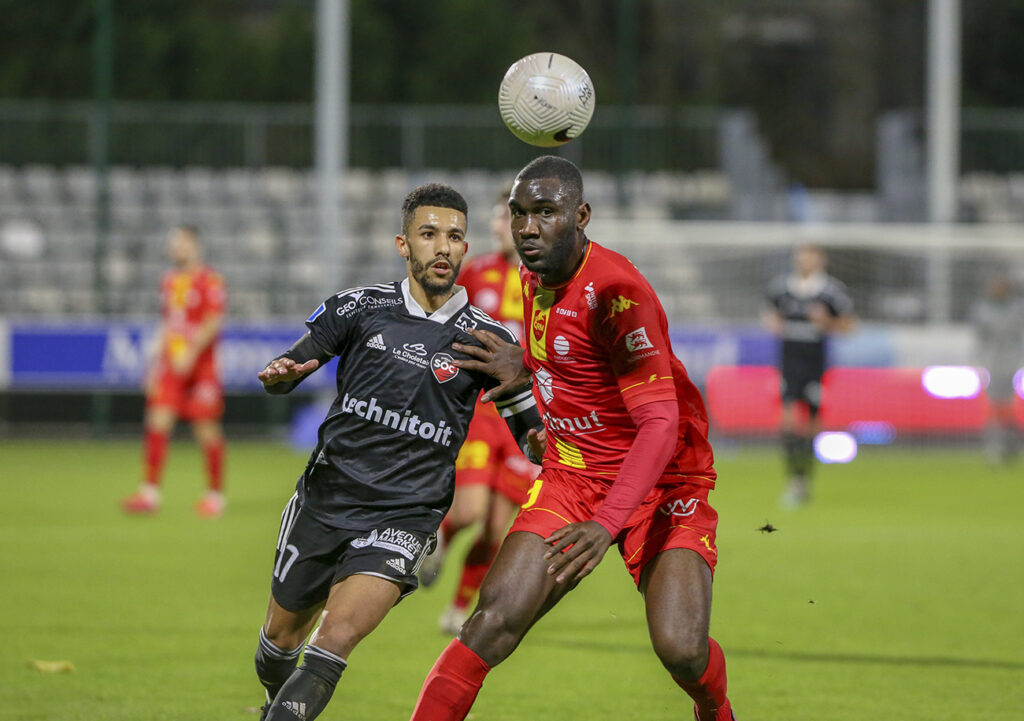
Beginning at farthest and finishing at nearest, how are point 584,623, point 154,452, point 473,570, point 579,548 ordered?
point 154,452 → point 584,623 → point 473,570 → point 579,548

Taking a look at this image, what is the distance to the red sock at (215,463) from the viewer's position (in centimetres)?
1307

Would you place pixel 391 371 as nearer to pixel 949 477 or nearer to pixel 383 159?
pixel 949 477

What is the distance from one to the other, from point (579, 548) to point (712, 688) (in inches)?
31.7

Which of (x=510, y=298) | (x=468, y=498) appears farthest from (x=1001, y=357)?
(x=468, y=498)

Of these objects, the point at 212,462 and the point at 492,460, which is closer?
the point at 492,460

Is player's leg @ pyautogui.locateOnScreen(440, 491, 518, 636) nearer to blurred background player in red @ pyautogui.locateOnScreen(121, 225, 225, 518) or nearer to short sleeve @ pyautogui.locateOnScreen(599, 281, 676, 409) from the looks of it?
short sleeve @ pyautogui.locateOnScreen(599, 281, 676, 409)

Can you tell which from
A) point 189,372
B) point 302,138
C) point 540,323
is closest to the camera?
point 540,323

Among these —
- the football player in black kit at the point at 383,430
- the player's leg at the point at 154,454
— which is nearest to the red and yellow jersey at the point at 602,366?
the football player in black kit at the point at 383,430

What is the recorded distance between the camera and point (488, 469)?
27.7 feet

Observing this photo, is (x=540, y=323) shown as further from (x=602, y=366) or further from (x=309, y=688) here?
(x=309, y=688)

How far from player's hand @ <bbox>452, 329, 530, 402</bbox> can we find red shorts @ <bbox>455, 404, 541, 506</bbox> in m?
3.14

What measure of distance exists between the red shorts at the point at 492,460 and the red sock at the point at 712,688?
3.36 metres

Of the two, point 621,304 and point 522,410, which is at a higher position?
point 621,304

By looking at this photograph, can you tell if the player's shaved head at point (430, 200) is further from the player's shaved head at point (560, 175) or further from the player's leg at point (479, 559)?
the player's leg at point (479, 559)
